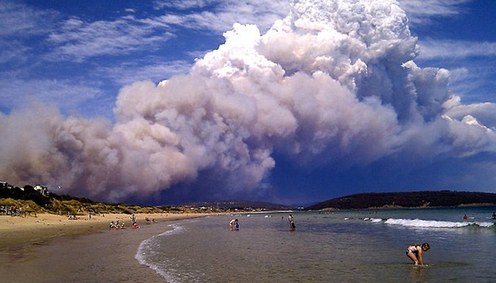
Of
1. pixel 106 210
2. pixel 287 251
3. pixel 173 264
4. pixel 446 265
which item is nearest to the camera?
pixel 446 265

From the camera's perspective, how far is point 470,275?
19.8 metres

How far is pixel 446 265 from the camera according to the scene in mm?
23172

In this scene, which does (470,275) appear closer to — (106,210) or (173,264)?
(173,264)

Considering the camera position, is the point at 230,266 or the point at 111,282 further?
the point at 230,266

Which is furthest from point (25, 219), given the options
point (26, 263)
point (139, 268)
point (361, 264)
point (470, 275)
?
point (470, 275)

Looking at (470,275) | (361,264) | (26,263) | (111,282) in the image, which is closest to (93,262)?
(26,263)

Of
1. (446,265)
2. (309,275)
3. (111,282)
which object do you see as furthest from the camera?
(446,265)

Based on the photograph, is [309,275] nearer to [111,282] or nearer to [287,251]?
[111,282]

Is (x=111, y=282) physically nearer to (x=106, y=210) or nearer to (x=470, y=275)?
(x=470, y=275)

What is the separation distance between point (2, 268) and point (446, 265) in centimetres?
2170

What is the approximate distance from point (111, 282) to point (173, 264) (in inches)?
253

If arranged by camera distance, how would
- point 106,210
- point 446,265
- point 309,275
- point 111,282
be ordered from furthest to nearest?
point 106,210
point 446,265
point 309,275
point 111,282

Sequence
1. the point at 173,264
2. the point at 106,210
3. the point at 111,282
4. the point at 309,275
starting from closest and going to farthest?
the point at 111,282, the point at 309,275, the point at 173,264, the point at 106,210

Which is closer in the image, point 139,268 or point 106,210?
point 139,268
